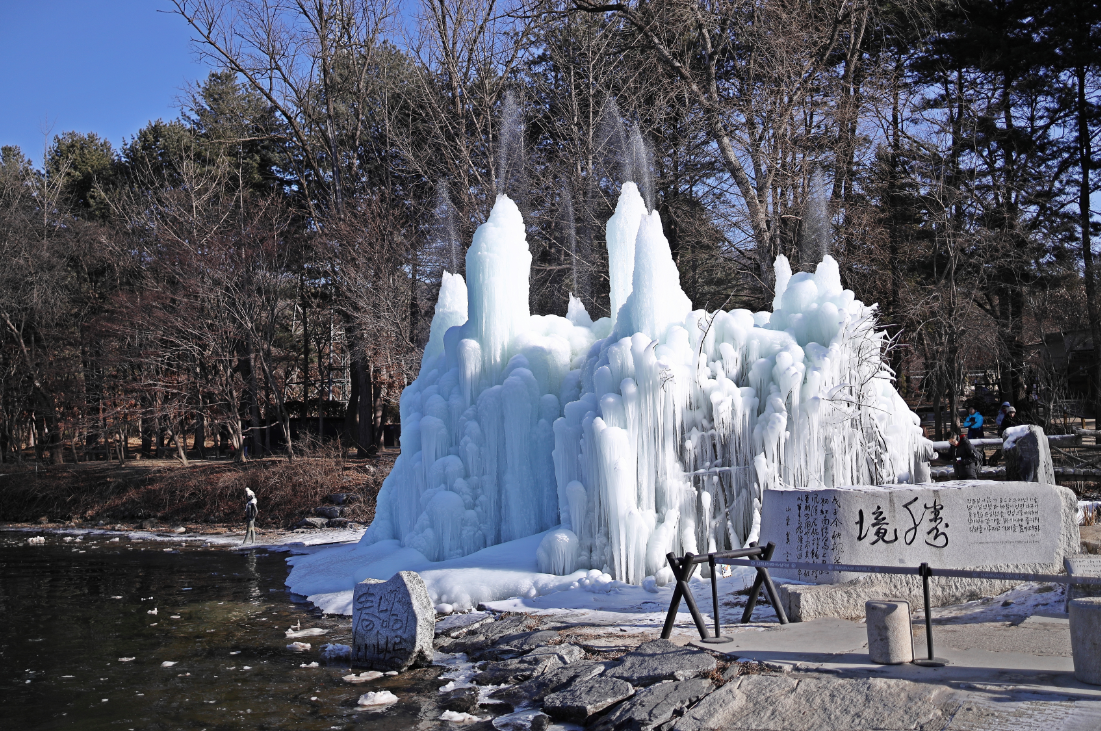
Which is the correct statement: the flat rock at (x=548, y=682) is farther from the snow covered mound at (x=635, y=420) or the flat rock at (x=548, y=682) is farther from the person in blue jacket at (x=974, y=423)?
the person in blue jacket at (x=974, y=423)

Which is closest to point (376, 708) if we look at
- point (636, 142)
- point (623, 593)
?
point (623, 593)

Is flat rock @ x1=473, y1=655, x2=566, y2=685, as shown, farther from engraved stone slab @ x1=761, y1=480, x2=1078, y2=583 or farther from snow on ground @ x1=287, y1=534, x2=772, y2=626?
engraved stone slab @ x1=761, y1=480, x2=1078, y2=583

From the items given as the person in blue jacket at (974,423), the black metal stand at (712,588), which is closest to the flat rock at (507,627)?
the black metal stand at (712,588)

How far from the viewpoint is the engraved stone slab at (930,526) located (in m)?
9.17

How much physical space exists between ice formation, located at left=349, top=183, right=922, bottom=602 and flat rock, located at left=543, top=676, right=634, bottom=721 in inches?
177

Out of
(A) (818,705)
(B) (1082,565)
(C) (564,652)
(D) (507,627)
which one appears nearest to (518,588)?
(D) (507,627)

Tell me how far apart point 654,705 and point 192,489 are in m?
25.6

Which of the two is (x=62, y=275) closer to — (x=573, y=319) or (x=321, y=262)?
(x=321, y=262)

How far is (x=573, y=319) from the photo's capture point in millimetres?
16781

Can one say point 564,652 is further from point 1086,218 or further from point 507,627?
point 1086,218

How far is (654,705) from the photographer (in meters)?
6.99

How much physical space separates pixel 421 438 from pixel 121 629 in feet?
17.5

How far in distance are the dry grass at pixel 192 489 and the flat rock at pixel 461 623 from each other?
1510 cm

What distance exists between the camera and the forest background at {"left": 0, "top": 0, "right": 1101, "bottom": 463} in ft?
79.1
